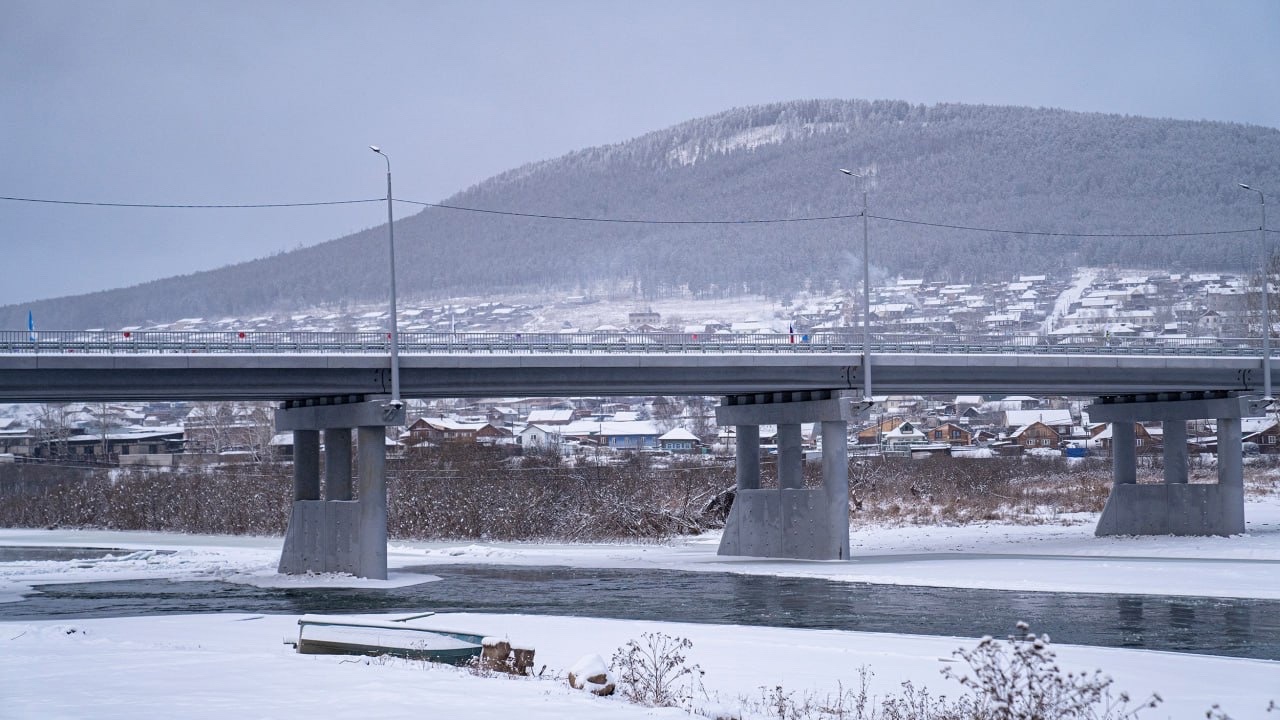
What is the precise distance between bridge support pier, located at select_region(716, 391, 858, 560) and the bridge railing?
8.30 ft

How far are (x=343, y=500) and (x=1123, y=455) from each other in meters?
36.1

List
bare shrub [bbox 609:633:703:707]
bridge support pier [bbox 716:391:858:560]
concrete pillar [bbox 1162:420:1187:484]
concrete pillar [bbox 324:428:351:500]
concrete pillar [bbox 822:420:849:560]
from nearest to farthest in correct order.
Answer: bare shrub [bbox 609:633:703:707] < concrete pillar [bbox 324:428:351:500] < concrete pillar [bbox 822:420:849:560] < bridge support pier [bbox 716:391:858:560] < concrete pillar [bbox 1162:420:1187:484]

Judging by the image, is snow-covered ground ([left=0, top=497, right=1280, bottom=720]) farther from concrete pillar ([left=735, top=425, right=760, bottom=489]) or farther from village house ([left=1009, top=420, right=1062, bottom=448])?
village house ([left=1009, top=420, right=1062, bottom=448])

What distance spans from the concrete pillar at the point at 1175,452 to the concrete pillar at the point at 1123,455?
1506 millimetres

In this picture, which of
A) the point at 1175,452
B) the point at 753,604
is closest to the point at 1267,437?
the point at 1175,452

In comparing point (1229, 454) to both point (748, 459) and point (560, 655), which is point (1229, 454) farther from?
point (560, 655)

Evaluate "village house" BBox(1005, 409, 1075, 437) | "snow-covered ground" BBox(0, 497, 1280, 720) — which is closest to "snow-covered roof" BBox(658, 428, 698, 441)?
"village house" BBox(1005, 409, 1075, 437)

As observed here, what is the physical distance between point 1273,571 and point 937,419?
496ft

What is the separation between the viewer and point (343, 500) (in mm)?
46094

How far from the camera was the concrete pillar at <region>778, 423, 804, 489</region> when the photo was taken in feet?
167

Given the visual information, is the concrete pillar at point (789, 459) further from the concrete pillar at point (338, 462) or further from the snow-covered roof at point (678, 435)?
the snow-covered roof at point (678, 435)

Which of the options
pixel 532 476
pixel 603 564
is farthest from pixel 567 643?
pixel 532 476

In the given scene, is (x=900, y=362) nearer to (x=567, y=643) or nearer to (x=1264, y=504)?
(x=567, y=643)

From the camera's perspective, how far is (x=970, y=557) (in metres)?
46.1
